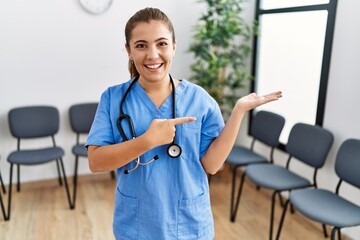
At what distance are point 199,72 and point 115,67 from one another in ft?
2.47

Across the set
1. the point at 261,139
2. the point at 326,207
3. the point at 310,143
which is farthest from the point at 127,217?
the point at 261,139

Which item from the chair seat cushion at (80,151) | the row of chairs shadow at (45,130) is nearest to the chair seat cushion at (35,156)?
the row of chairs shadow at (45,130)

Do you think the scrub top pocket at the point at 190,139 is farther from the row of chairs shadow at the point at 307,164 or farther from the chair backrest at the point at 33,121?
the chair backrest at the point at 33,121

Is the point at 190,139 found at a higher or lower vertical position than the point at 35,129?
higher

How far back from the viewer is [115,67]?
2945mm

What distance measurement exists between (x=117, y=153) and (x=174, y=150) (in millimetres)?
180

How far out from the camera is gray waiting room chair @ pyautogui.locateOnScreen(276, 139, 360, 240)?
167 centimetres

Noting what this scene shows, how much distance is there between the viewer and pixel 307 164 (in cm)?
223

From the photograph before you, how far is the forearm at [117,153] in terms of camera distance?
2.92ft

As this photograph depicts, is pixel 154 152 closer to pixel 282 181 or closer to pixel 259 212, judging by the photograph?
pixel 282 181

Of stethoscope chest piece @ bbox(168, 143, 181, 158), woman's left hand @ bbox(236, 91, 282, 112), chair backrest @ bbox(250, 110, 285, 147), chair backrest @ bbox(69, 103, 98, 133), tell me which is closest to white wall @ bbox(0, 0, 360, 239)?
chair backrest @ bbox(69, 103, 98, 133)

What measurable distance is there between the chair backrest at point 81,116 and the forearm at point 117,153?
1.92m

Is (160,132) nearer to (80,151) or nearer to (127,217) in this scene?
(127,217)

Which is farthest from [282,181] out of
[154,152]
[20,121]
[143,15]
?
[20,121]
